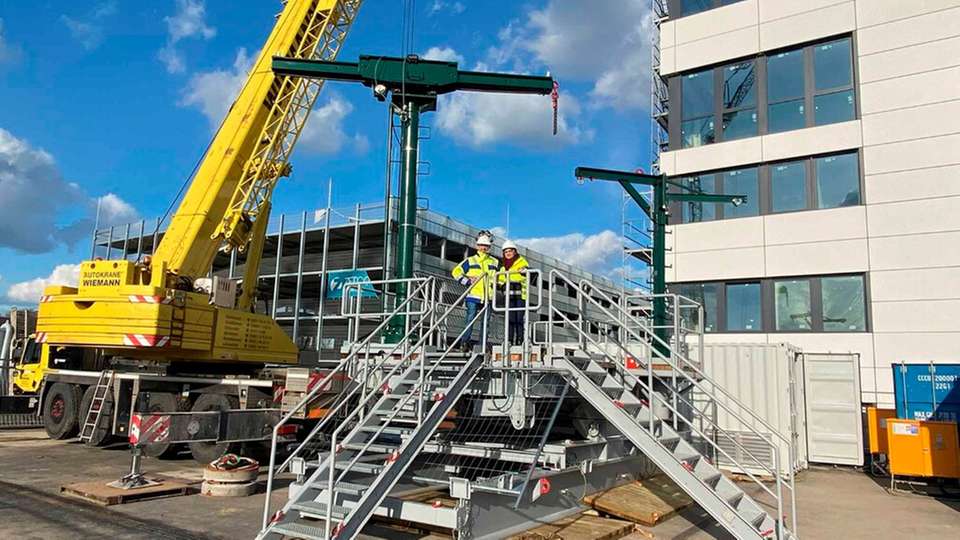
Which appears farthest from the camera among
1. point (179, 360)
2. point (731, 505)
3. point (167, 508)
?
point (179, 360)

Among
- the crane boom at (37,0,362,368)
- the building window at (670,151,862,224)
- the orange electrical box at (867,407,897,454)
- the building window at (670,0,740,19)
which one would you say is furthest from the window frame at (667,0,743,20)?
the orange electrical box at (867,407,897,454)

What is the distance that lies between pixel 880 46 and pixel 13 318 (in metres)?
24.2

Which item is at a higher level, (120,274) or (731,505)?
(120,274)

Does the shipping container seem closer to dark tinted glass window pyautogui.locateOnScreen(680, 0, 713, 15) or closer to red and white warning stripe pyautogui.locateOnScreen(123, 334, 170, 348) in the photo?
dark tinted glass window pyautogui.locateOnScreen(680, 0, 713, 15)

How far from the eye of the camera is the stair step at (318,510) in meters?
6.56

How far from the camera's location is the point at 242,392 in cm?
1364

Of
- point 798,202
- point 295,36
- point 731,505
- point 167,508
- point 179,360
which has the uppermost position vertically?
point 295,36

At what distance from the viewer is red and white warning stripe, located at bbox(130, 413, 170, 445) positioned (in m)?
10.3

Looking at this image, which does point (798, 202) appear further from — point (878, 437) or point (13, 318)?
point (13, 318)

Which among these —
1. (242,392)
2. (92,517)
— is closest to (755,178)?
(242,392)

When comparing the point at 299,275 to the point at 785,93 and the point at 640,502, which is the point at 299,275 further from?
the point at 640,502

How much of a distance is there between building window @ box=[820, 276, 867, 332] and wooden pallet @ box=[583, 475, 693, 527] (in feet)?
30.1

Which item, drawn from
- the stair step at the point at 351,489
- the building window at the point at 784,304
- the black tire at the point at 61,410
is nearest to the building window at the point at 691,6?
the building window at the point at 784,304

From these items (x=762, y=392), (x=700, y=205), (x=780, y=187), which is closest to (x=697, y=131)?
(x=700, y=205)
